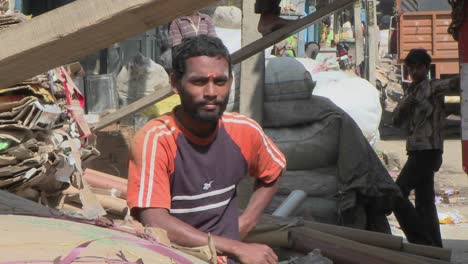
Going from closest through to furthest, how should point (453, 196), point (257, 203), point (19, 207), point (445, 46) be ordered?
point (19, 207)
point (257, 203)
point (453, 196)
point (445, 46)

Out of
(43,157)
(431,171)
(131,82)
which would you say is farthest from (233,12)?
(43,157)

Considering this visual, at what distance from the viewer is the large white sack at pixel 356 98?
8.69 m

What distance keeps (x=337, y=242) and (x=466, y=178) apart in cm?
883

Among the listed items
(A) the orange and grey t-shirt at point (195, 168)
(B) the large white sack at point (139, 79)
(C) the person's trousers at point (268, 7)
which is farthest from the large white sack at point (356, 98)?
(A) the orange and grey t-shirt at point (195, 168)

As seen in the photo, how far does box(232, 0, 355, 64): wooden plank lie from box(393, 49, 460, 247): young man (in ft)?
5.17

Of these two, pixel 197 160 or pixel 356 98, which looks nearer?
pixel 197 160

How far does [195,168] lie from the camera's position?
3.29 m

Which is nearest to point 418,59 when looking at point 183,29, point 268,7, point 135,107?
point 268,7

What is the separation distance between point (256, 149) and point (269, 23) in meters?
3.25

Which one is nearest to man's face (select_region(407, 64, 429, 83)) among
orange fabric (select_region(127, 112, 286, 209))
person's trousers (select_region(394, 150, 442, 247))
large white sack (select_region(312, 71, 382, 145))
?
person's trousers (select_region(394, 150, 442, 247))

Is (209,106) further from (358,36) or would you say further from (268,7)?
(358,36)

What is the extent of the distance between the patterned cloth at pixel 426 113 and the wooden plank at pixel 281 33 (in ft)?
5.33

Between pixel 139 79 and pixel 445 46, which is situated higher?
pixel 139 79

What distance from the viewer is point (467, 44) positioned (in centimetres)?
571
